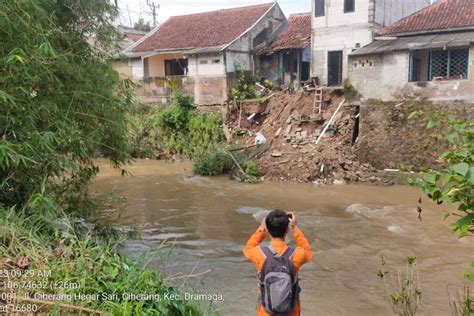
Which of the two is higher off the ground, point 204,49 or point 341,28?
point 341,28

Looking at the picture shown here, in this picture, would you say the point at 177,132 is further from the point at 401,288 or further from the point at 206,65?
the point at 401,288

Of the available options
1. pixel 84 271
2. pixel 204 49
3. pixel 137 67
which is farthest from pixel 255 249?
pixel 137 67

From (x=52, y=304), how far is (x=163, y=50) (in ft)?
75.4

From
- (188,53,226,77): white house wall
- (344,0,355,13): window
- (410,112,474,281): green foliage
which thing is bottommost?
(410,112,474,281): green foliage

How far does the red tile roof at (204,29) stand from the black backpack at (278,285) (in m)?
21.2

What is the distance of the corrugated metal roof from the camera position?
15031 mm

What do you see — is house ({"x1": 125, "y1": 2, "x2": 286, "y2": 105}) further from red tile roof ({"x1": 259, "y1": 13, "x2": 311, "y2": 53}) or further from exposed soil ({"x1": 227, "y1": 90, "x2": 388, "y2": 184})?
exposed soil ({"x1": 227, "y1": 90, "x2": 388, "y2": 184})

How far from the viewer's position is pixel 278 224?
3438 mm

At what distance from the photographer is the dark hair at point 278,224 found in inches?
135

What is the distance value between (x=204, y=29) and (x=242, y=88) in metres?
5.68

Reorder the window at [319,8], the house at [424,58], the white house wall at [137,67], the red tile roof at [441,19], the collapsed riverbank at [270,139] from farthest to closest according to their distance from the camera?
the white house wall at [137,67] < the window at [319,8] < the red tile roof at [441,19] < the collapsed riverbank at [270,139] < the house at [424,58]

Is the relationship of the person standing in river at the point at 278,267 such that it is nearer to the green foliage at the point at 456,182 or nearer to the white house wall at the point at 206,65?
the green foliage at the point at 456,182

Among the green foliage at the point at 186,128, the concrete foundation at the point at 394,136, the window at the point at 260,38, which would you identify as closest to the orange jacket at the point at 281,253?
the concrete foundation at the point at 394,136

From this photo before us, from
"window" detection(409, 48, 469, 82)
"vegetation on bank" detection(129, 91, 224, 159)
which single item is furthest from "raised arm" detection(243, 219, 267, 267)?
"vegetation on bank" detection(129, 91, 224, 159)
